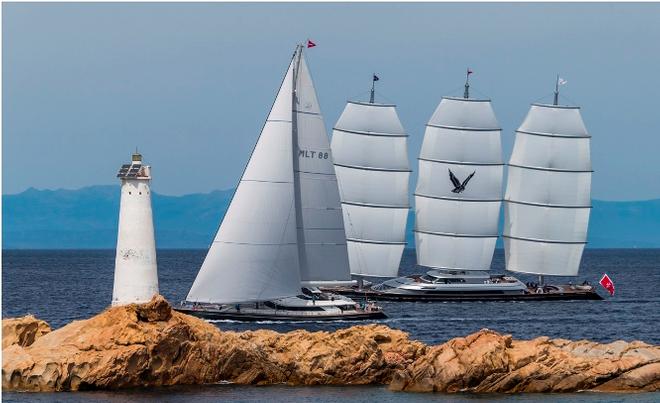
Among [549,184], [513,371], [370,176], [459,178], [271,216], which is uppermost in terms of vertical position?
[370,176]

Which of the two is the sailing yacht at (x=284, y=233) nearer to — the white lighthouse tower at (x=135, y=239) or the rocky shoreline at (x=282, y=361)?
the white lighthouse tower at (x=135, y=239)

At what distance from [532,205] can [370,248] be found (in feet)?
32.2

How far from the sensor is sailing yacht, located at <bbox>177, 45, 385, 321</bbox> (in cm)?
5347

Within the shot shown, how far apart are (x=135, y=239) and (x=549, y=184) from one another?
4110cm

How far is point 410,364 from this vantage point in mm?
36594

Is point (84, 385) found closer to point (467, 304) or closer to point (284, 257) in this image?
point (284, 257)

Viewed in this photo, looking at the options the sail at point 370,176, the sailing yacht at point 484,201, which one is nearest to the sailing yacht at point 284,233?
the sail at point 370,176

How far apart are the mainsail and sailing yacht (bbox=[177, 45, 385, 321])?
40 mm

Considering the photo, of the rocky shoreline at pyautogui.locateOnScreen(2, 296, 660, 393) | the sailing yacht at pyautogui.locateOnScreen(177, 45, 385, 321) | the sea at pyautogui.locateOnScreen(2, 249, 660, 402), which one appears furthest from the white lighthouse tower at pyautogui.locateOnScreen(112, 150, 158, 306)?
the sailing yacht at pyautogui.locateOnScreen(177, 45, 385, 321)

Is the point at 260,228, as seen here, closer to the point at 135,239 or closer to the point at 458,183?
the point at 135,239

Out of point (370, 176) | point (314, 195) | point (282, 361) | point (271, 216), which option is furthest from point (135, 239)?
point (370, 176)

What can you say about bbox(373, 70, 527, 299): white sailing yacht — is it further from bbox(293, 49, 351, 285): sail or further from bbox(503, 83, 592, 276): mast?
bbox(293, 49, 351, 285): sail

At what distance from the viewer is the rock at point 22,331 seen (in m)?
37.4

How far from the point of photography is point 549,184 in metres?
76.9
